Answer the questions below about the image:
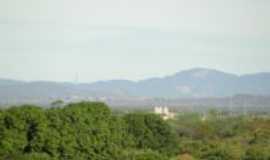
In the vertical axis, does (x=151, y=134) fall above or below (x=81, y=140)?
below

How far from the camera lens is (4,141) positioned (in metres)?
45.9

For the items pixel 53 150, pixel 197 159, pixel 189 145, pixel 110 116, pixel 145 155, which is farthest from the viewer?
pixel 189 145

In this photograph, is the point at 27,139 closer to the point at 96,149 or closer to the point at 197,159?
the point at 96,149

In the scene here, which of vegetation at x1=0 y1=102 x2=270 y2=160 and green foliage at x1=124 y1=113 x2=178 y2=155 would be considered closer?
vegetation at x1=0 y1=102 x2=270 y2=160

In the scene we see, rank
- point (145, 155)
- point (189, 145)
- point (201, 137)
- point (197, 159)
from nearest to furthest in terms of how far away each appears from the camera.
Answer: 1. point (145, 155)
2. point (197, 159)
3. point (189, 145)
4. point (201, 137)

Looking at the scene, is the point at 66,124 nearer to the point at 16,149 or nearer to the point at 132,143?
the point at 16,149

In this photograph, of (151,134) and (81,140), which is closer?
(81,140)

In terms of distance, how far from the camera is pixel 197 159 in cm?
4875

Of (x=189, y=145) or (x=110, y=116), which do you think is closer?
(x=110, y=116)

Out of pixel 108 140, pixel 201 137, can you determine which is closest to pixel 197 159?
pixel 108 140

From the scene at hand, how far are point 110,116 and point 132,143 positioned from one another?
367 centimetres

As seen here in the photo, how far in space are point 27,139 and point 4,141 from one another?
210cm

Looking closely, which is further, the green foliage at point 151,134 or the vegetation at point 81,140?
the green foliage at point 151,134

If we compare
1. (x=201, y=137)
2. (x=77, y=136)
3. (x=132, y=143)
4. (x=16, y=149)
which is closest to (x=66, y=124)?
(x=77, y=136)
